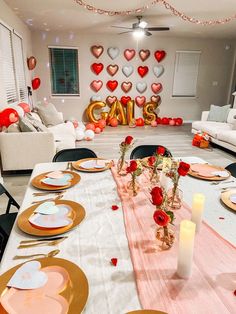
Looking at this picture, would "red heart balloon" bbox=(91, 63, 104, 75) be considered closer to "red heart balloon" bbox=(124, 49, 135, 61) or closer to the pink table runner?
"red heart balloon" bbox=(124, 49, 135, 61)

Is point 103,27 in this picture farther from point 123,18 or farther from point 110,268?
point 110,268

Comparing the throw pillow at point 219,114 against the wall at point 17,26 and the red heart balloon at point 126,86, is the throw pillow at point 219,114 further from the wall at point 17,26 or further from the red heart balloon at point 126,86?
the wall at point 17,26

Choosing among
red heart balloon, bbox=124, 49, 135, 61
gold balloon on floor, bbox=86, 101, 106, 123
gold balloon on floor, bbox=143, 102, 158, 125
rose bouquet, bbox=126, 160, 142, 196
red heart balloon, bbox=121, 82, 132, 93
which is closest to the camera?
rose bouquet, bbox=126, 160, 142, 196

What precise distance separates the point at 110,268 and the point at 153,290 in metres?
0.15

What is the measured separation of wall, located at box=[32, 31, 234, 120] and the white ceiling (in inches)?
14.2

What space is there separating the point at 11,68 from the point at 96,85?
2.84 metres

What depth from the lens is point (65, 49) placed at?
20.9 feet

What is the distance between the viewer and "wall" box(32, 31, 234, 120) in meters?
6.31

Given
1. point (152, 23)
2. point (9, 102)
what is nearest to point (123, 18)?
point (152, 23)

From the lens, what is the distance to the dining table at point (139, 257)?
0.67 metres

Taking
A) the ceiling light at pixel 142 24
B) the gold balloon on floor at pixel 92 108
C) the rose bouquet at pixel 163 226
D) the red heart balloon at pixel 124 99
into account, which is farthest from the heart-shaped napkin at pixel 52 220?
the red heart balloon at pixel 124 99

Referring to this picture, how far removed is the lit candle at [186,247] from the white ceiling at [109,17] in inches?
155

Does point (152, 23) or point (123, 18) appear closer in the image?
point (123, 18)

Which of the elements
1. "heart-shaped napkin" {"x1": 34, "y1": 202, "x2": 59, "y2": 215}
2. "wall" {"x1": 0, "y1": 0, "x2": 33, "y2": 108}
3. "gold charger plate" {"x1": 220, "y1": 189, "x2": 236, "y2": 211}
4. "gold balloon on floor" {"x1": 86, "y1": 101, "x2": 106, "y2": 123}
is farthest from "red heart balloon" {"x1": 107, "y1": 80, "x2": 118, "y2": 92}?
"heart-shaped napkin" {"x1": 34, "y1": 202, "x2": 59, "y2": 215}
